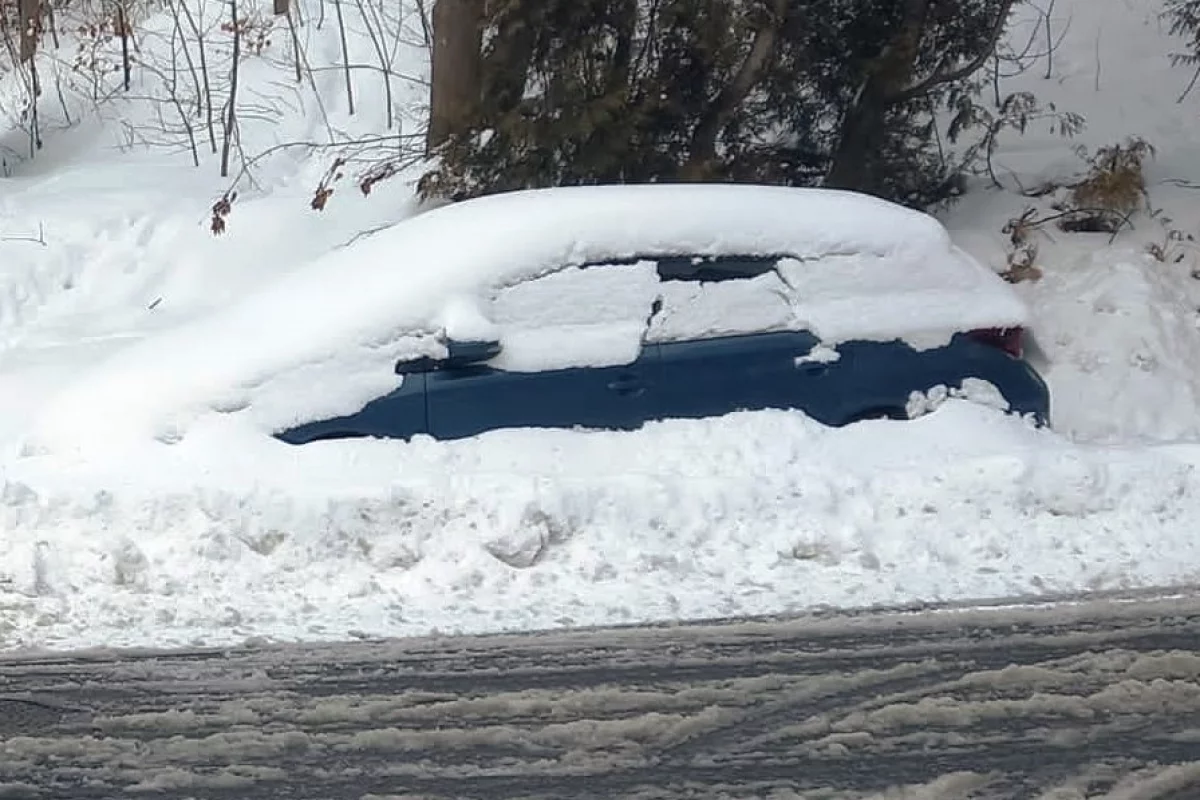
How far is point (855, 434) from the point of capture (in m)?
7.98

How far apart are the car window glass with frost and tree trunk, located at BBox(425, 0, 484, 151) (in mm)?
3814

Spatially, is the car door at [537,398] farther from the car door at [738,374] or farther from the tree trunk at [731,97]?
the tree trunk at [731,97]

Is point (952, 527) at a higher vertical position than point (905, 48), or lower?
lower

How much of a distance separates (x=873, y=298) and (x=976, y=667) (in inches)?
112

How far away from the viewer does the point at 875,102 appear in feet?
A: 38.7

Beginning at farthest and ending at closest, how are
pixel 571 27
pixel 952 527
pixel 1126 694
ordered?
pixel 571 27
pixel 952 527
pixel 1126 694

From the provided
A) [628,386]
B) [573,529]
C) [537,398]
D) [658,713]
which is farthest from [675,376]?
[658,713]

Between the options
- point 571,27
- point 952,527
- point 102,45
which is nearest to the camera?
point 952,527

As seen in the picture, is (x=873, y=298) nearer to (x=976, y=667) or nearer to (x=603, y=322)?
(x=603, y=322)

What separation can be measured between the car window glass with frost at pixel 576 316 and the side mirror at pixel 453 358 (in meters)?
0.07

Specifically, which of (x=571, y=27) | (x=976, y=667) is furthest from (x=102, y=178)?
(x=976, y=667)

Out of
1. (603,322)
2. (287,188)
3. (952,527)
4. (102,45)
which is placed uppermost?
(102,45)

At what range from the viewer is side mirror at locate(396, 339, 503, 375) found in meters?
7.66

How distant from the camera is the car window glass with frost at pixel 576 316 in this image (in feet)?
25.5
